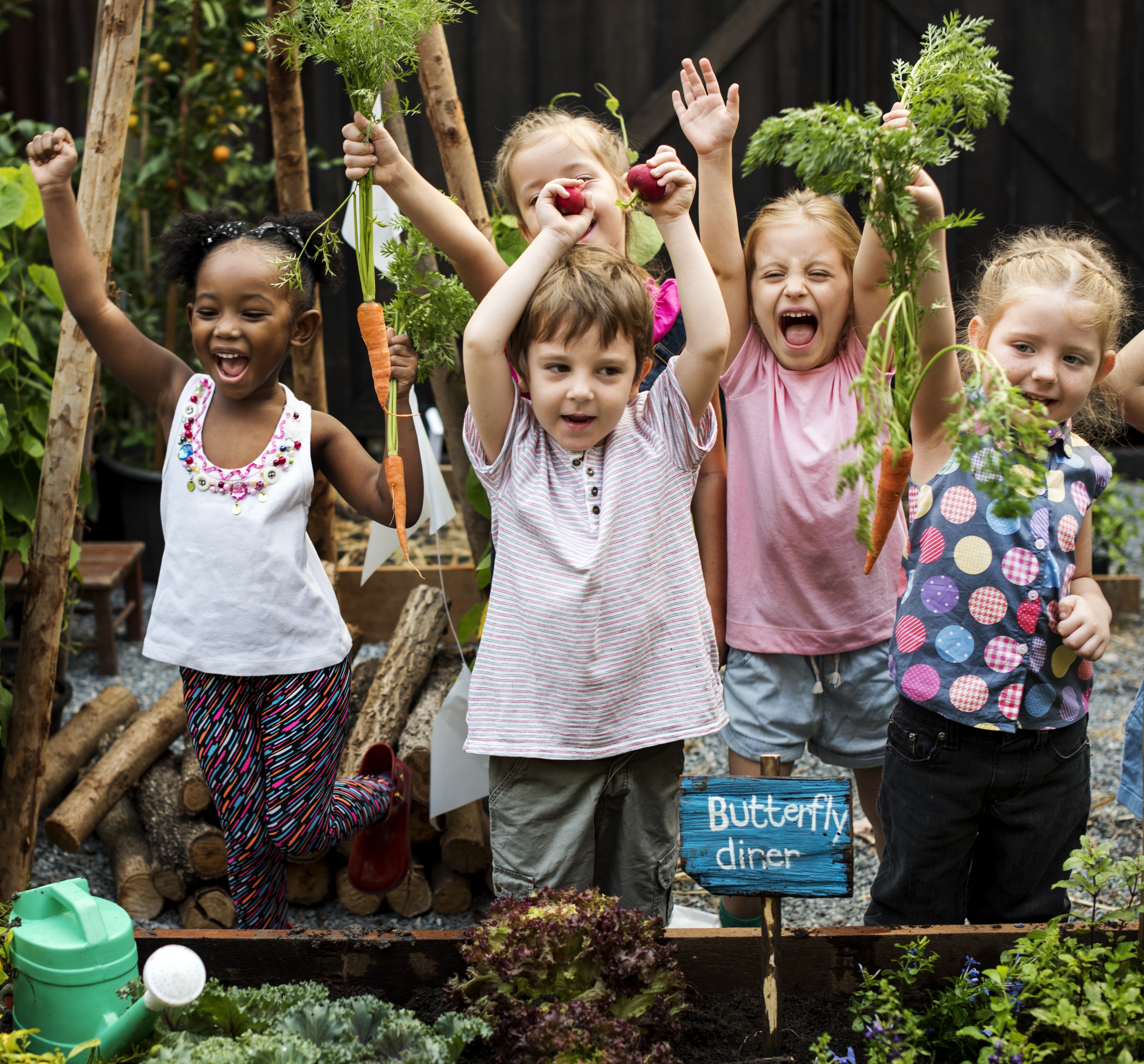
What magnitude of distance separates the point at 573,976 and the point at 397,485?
0.89 metres

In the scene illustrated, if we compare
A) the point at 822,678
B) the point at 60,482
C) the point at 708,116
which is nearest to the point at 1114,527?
the point at 822,678

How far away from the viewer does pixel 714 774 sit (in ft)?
11.1

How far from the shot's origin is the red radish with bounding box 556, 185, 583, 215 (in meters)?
1.72

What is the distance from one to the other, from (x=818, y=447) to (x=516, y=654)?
70cm

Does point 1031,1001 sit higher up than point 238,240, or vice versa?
point 238,240

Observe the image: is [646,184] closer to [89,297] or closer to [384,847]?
[89,297]

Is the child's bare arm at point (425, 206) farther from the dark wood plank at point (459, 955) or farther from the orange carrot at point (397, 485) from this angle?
the dark wood plank at point (459, 955)

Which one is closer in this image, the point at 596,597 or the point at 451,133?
the point at 596,597

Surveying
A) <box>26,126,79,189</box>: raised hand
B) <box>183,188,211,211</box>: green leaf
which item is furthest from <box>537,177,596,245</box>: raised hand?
<box>183,188,211,211</box>: green leaf

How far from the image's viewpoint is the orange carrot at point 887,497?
1.53m

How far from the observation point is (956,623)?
1.80 m

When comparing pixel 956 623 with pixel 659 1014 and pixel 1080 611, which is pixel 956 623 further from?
pixel 659 1014

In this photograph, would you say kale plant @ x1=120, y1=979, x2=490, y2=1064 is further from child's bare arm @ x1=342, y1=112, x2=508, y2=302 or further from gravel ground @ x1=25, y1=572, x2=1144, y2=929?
child's bare arm @ x1=342, y1=112, x2=508, y2=302

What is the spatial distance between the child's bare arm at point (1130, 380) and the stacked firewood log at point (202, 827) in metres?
1.62
